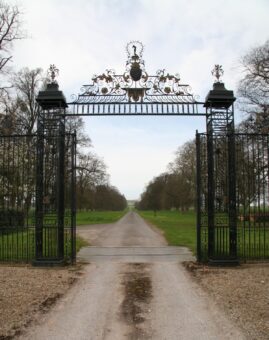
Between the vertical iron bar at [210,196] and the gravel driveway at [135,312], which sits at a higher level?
the vertical iron bar at [210,196]

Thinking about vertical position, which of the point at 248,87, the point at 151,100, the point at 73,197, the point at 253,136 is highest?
the point at 248,87

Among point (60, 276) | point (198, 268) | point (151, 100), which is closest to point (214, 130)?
point (151, 100)

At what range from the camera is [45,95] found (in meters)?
11.6

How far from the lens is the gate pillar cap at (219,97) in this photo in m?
11.5

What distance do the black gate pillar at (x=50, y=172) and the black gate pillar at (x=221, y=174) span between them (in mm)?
3936

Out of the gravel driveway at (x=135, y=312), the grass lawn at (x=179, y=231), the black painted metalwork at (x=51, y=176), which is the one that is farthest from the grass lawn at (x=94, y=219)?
the gravel driveway at (x=135, y=312)

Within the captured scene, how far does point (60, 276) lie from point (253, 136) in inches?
244

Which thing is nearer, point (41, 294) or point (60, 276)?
point (41, 294)

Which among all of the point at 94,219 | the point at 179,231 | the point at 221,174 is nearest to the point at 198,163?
the point at 221,174

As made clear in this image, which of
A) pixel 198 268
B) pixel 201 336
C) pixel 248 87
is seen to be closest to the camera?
pixel 201 336

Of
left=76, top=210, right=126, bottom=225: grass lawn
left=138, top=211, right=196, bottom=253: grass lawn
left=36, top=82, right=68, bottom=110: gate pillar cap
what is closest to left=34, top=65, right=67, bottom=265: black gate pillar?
left=36, top=82, right=68, bottom=110: gate pillar cap

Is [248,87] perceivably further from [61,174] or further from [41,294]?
[41,294]

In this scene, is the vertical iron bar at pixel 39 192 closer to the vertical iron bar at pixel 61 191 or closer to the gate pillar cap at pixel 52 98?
the vertical iron bar at pixel 61 191

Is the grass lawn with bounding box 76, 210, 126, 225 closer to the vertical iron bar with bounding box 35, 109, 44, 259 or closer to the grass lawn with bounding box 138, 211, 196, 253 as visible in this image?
the grass lawn with bounding box 138, 211, 196, 253
